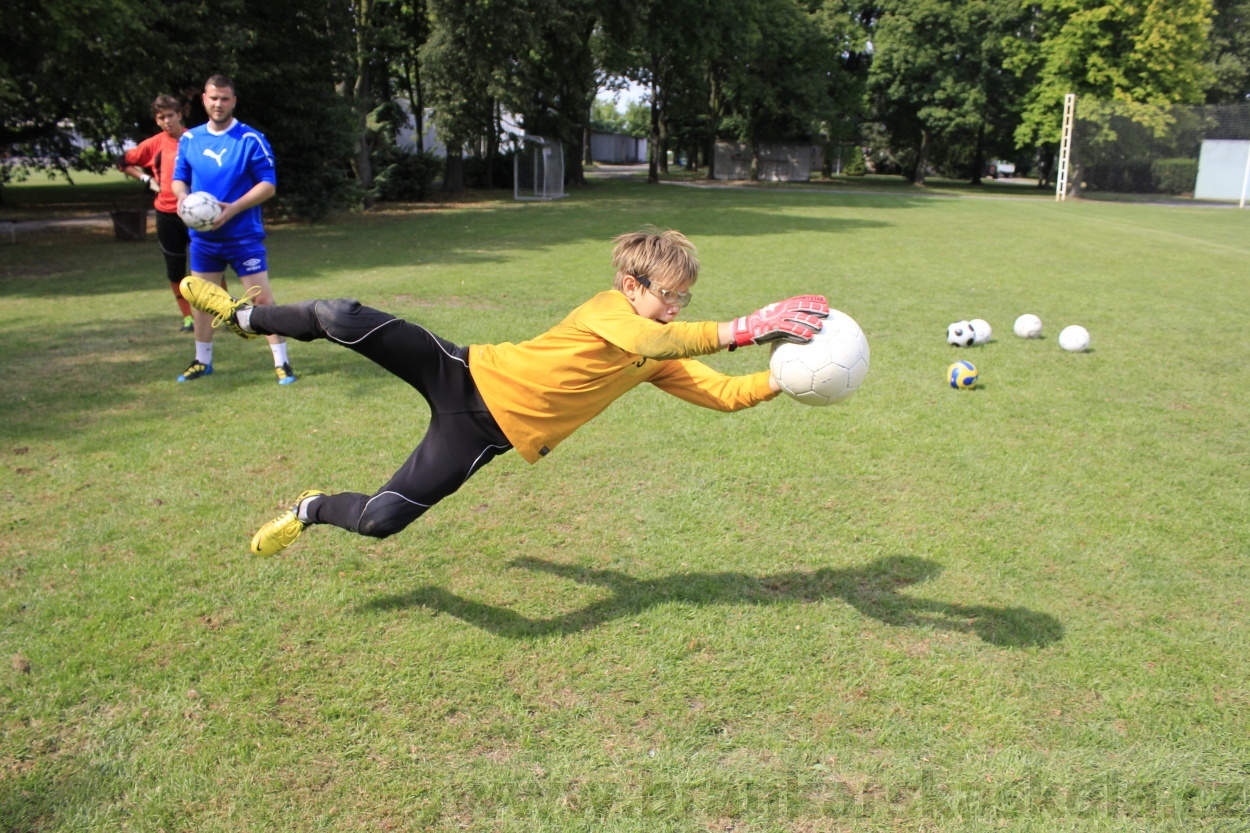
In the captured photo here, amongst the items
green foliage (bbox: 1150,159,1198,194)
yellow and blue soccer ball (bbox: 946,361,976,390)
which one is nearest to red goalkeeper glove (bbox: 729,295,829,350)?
yellow and blue soccer ball (bbox: 946,361,976,390)

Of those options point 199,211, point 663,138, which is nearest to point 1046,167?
point 663,138

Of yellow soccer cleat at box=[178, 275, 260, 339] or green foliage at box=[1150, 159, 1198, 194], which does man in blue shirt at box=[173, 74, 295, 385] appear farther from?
green foliage at box=[1150, 159, 1198, 194]

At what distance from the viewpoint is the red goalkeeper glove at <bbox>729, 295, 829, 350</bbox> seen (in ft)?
11.9

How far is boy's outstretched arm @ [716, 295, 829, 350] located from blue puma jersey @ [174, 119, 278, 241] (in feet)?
19.0

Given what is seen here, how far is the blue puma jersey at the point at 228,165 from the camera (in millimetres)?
7715

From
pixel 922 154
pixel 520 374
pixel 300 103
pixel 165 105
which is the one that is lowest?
pixel 520 374

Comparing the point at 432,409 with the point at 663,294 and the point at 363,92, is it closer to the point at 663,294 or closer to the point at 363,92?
the point at 663,294

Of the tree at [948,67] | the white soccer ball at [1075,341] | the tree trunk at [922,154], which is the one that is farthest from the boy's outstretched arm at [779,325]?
the tree trunk at [922,154]

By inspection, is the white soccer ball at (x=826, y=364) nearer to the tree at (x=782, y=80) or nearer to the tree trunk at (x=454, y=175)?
the tree trunk at (x=454, y=175)

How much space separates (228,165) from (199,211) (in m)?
0.72

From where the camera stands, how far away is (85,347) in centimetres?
Result: 966

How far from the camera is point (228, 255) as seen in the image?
7.86 metres

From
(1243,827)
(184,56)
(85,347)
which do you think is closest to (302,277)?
(85,347)

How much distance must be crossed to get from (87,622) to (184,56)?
18.6 meters
